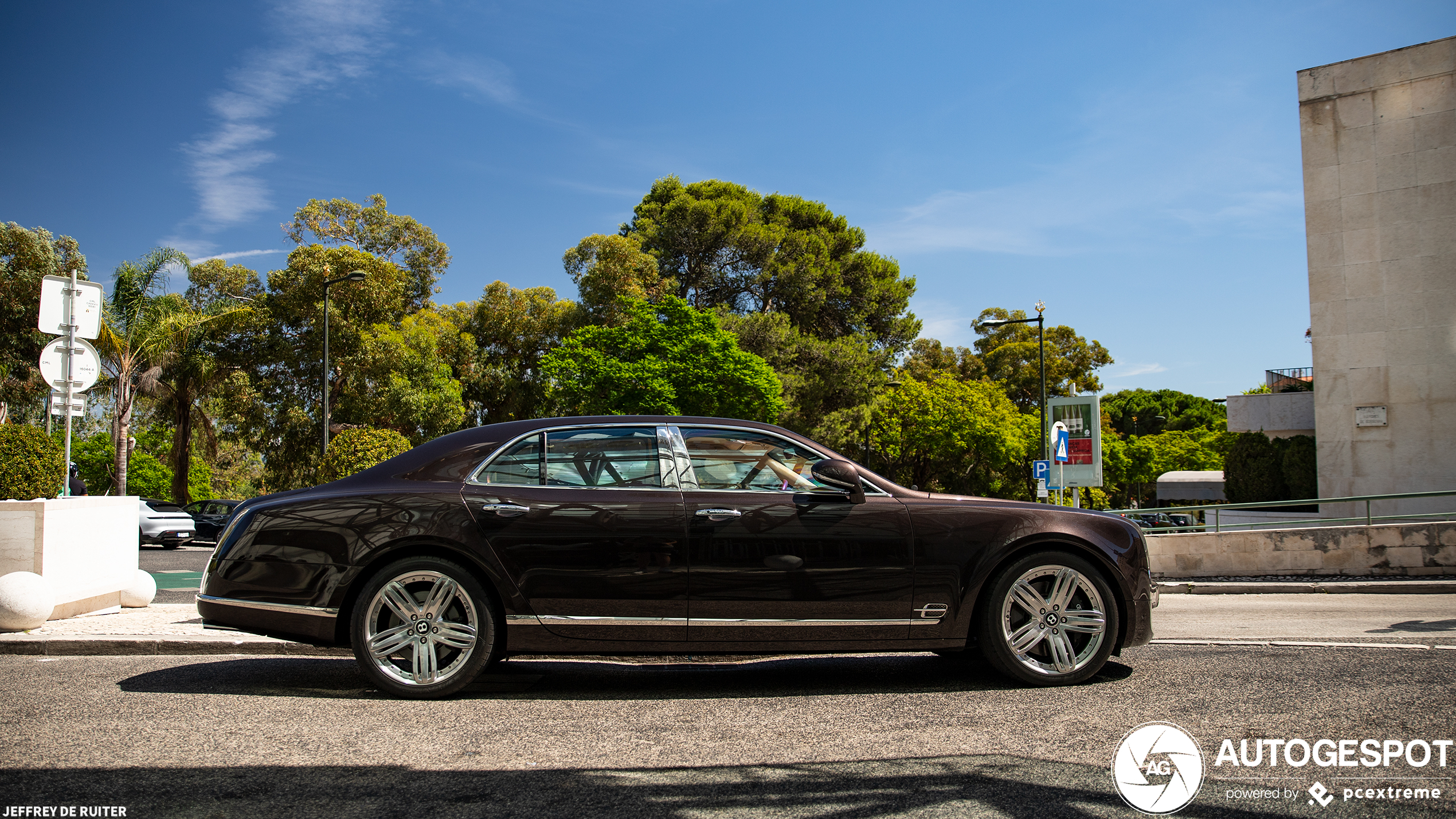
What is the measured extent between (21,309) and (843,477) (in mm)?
37969

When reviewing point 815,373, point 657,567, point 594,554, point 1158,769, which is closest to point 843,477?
point 657,567

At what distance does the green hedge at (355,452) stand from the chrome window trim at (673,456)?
2179 cm

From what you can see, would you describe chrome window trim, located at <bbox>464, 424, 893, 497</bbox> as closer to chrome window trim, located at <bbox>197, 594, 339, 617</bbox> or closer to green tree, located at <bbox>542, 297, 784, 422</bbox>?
chrome window trim, located at <bbox>197, 594, 339, 617</bbox>

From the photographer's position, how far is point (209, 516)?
26.8 metres

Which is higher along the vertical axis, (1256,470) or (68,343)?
(68,343)

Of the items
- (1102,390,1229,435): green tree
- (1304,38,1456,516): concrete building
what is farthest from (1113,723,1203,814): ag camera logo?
(1102,390,1229,435): green tree

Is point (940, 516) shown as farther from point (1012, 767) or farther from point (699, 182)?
point (699, 182)

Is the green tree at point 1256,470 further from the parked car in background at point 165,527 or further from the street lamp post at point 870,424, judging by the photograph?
the parked car in background at point 165,527

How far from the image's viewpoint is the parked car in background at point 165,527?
23953 millimetres

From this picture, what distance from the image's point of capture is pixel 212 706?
4.62 m

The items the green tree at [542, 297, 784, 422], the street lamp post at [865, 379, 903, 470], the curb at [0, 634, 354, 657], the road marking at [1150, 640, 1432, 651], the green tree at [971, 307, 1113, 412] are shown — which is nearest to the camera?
the road marking at [1150, 640, 1432, 651]

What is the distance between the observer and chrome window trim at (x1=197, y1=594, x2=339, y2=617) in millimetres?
4750

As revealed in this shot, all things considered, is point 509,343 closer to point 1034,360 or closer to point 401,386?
point 401,386
